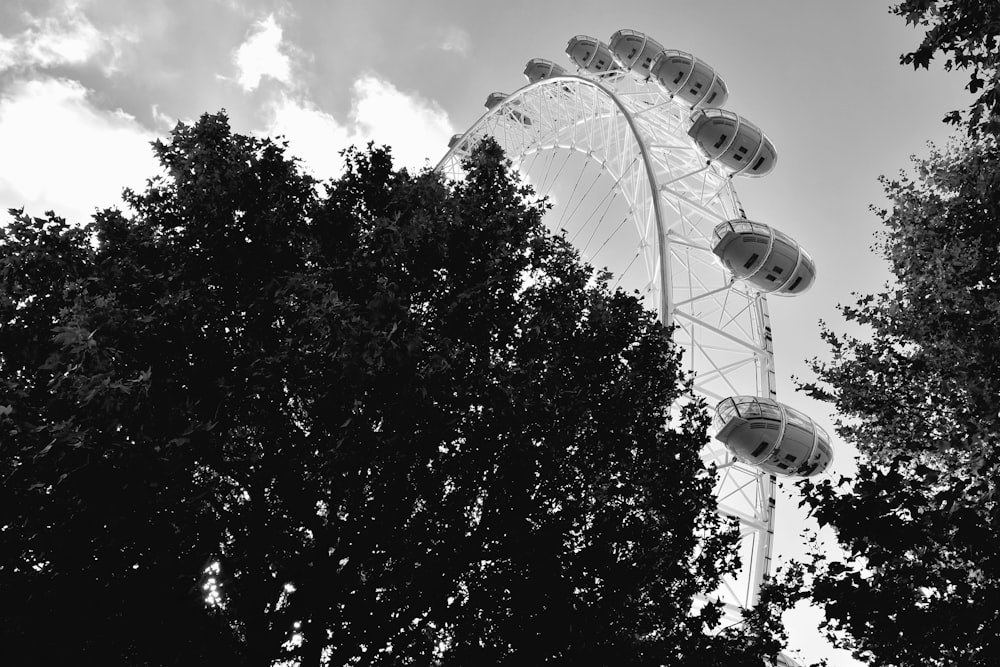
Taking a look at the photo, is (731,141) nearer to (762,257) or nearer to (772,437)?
(762,257)

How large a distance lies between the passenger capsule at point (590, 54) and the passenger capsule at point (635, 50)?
163 cm

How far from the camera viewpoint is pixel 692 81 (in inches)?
990

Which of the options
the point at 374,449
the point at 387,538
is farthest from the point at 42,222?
the point at 387,538

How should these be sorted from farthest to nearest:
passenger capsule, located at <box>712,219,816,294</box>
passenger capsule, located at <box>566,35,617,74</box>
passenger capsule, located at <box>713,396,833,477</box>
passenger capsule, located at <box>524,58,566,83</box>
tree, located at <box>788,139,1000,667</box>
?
passenger capsule, located at <box>524,58,566,83</box> < passenger capsule, located at <box>566,35,617,74</box> < passenger capsule, located at <box>712,219,816,294</box> < passenger capsule, located at <box>713,396,833,477</box> < tree, located at <box>788,139,1000,667</box>

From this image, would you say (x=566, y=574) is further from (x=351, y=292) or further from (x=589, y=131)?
(x=589, y=131)

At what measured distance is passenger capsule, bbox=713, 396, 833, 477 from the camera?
16.7 metres

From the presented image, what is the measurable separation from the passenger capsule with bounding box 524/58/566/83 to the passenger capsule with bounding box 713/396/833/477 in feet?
69.4

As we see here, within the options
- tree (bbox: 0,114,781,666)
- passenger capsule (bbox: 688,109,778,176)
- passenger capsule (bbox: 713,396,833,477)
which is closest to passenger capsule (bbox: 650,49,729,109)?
passenger capsule (bbox: 688,109,778,176)

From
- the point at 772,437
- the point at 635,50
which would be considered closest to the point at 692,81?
the point at 635,50

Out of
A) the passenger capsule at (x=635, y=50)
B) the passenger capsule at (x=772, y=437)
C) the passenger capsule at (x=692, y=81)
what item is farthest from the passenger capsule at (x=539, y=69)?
the passenger capsule at (x=772, y=437)

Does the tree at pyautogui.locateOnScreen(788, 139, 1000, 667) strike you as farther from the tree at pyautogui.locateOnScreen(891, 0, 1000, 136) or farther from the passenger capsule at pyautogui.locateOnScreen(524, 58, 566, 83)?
the passenger capsule at pyautogui.locateOnScreen(524, 58, 566, 83)

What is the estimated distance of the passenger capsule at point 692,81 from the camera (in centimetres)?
2510

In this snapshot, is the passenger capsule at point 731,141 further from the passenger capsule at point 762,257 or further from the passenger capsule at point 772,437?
the passenger capsule at point 772,437

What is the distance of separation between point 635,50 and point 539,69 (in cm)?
703
